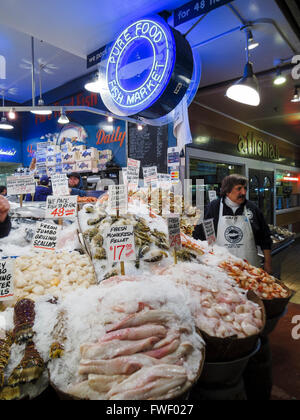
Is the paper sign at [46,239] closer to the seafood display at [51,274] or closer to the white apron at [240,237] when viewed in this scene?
the seafood display at [51,274]

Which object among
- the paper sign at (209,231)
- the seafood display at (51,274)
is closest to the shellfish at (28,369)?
the seafood display at (51,274)

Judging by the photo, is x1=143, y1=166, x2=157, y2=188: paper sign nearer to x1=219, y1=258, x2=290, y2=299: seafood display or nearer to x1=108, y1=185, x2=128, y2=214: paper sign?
x1=108, y1=185, x2=128, y2=214: paper sign

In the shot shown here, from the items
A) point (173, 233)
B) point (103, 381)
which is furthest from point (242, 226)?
point (103, 381)

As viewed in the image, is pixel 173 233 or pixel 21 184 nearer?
pixel 173 233

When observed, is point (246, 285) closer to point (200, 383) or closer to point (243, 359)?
point (243, 359)

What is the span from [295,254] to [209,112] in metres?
5.50

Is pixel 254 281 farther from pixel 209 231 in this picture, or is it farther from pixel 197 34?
pixel 197 34

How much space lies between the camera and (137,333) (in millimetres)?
1147

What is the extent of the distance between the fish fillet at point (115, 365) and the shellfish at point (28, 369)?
6.5 inches

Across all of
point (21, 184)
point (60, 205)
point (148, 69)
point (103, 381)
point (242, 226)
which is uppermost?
point (148, 69)

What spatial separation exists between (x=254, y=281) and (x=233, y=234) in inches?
72.6

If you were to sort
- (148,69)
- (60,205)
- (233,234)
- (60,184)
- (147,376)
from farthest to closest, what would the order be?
(233,234) → (60,184) → (148,69) → (60,205) → (147,376)

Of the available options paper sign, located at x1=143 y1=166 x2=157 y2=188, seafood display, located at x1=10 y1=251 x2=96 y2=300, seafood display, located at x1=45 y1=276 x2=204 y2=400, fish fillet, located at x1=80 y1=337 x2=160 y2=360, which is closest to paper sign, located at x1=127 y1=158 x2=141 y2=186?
paper sign, located at x1=143 y1=166 x2=157 y2=188

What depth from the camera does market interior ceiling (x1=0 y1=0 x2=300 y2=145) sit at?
3.70 m
